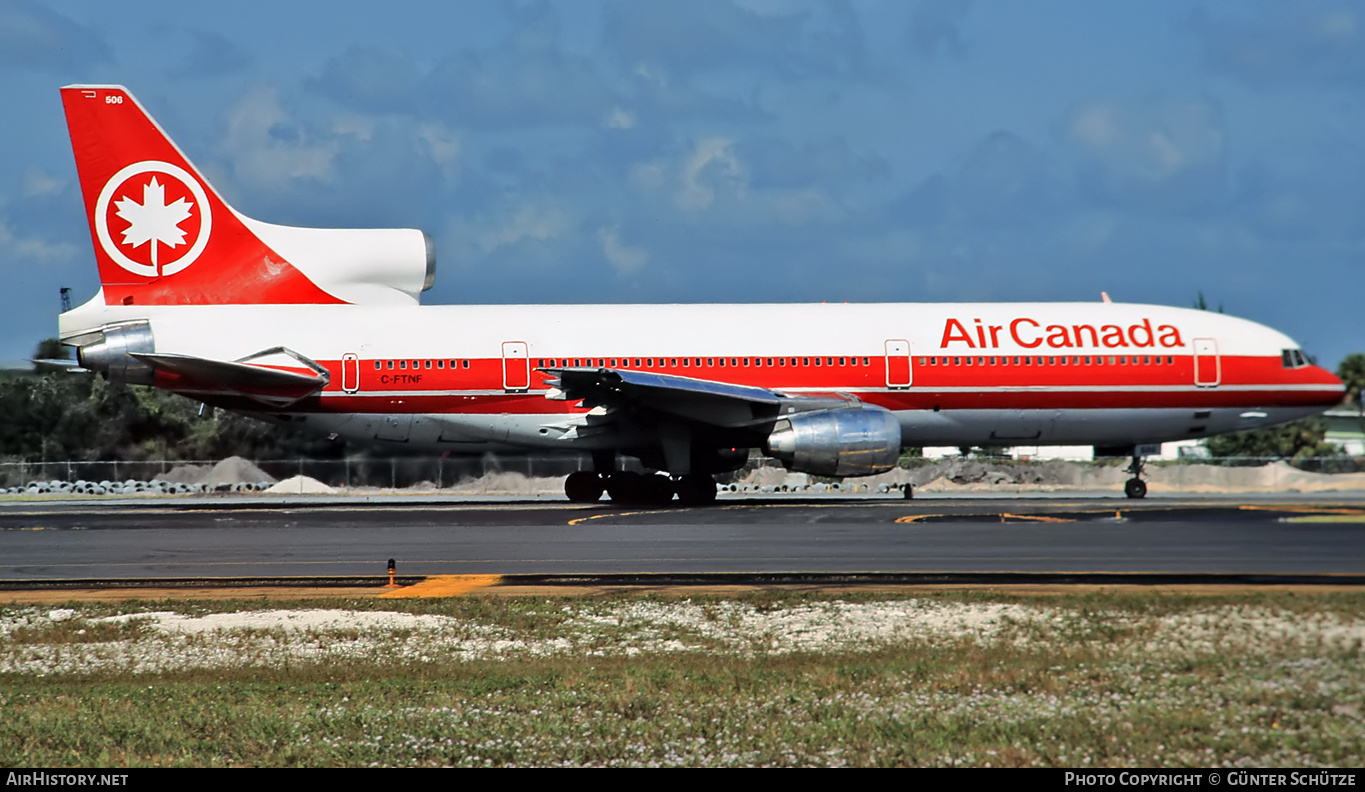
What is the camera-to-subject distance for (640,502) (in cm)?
2847

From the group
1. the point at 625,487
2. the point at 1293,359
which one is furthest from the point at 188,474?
the point at 1293,359

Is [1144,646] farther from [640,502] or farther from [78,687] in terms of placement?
[640,502]

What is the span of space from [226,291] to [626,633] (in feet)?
69.1

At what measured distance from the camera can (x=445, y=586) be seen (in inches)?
579

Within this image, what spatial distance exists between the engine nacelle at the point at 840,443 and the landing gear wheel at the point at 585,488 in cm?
500

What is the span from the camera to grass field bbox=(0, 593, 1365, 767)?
634 centimetres

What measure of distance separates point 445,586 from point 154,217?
60.6 feet

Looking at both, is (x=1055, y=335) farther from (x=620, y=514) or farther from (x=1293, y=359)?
(x=620, y=514)

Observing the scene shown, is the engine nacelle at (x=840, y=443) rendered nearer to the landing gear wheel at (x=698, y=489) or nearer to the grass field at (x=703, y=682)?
the landing gear wheel at (x=698, y=489)

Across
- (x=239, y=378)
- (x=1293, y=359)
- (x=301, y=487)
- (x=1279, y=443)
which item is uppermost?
(x=239, y=378)

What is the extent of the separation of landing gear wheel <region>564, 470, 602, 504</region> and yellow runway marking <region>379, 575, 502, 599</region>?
13802mm

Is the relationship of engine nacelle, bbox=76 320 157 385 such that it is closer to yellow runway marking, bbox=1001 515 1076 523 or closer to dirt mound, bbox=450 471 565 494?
dirt mound, bbox=450 471 565 494

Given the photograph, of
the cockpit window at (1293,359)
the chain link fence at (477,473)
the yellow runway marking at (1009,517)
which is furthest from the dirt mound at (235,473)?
the cockpit window at (1293,359)
